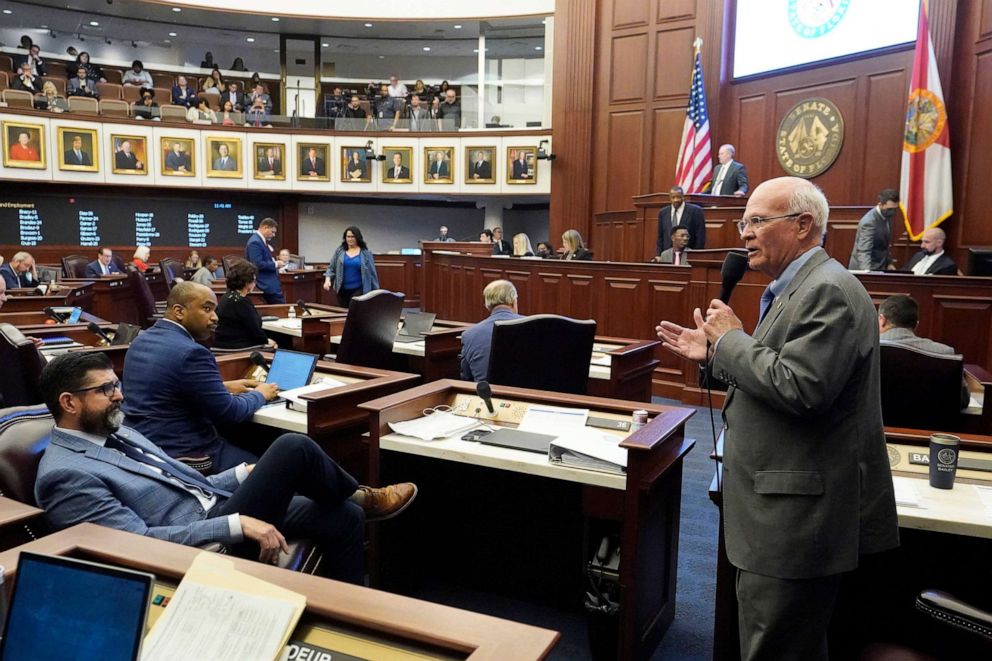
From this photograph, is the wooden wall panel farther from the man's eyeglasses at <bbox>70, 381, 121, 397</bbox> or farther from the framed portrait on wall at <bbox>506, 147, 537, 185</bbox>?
the man's eyeglasses at <bbox>70, 381, 121, 397</bbox>

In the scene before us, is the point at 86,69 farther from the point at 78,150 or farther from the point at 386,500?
the point at 386,500

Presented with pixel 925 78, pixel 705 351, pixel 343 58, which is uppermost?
pixel 343 58

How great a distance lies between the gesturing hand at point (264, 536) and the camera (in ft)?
7.06

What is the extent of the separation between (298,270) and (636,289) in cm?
647

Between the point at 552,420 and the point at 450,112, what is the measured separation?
43.4 feet

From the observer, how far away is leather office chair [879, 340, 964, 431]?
3096 mm

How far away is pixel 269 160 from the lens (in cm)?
1491

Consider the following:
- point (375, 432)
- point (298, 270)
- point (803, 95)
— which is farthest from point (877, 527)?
point (298, 270)

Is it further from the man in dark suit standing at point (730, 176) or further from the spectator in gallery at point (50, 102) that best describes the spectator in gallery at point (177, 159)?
the man in dark suit standing at point (730, 176)

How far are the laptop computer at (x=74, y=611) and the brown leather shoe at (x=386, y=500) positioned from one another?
57.1 inches

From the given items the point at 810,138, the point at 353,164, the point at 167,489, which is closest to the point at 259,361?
the point at 167,489

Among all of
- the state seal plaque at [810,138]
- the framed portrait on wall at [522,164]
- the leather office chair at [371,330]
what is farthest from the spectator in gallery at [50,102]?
the state seal plaque at [810,138]

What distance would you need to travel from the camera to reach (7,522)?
181 cm

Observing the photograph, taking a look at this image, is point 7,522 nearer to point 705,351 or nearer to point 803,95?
point 705,351
